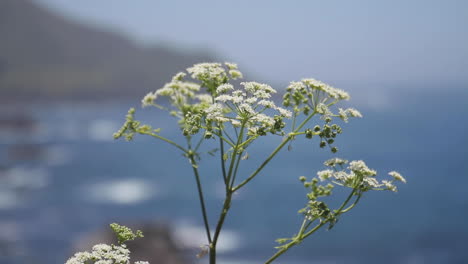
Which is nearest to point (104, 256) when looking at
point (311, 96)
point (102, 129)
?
point (311, 96)

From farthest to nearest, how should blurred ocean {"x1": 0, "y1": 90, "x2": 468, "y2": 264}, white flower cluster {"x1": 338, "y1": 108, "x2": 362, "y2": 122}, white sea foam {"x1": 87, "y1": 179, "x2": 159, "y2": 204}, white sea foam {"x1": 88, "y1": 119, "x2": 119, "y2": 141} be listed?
white sea foam {"x1": 88, "y1": 119, "x2": 119, "y2": 141} < white sea foam {"x1": 87, "y1": 179, "x2": 159, "y2": 204} < blurred ocean {"x1": 0, "y1": 90, "x2": 468, "y2": 264} < white flower cluster {"x1": 338, "y1": 108, "x2": 362, "y2": 122}

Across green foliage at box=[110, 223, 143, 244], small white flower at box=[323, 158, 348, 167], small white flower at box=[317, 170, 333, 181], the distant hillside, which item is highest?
the distant hillside

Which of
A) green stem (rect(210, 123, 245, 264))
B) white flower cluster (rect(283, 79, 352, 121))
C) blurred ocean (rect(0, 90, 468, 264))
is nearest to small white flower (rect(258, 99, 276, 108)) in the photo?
green stem (rect(210, 123, 245, 264))

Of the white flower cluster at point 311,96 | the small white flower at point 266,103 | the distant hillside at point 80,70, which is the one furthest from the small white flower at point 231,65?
the distant hillside at point 80,70

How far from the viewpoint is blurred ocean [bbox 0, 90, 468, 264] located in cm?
4716

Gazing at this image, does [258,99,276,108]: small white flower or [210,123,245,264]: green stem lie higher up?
[258,99,276,108]: small white flower

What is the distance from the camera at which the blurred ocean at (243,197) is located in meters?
47.2

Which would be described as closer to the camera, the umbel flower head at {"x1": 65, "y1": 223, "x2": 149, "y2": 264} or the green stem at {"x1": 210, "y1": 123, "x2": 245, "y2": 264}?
the umbel flower head at {"x1": 65, "y1": 223, "x2": 149, "y2": 264}

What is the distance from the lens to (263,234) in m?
52.4

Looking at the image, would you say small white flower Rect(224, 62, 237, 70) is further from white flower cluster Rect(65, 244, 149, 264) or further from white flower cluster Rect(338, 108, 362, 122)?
white flower cluster Rect(65, 244, 149, 264)

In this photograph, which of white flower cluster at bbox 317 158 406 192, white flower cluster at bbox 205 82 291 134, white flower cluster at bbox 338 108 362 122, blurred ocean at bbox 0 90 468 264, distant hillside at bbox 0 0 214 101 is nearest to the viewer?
white flower cluster at bbox 205 82 291 134

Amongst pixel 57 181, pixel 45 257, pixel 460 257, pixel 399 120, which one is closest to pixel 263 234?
pixel 460 257

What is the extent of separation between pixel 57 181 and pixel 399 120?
338 ft

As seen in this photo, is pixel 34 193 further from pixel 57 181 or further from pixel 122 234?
pixel 122 234
